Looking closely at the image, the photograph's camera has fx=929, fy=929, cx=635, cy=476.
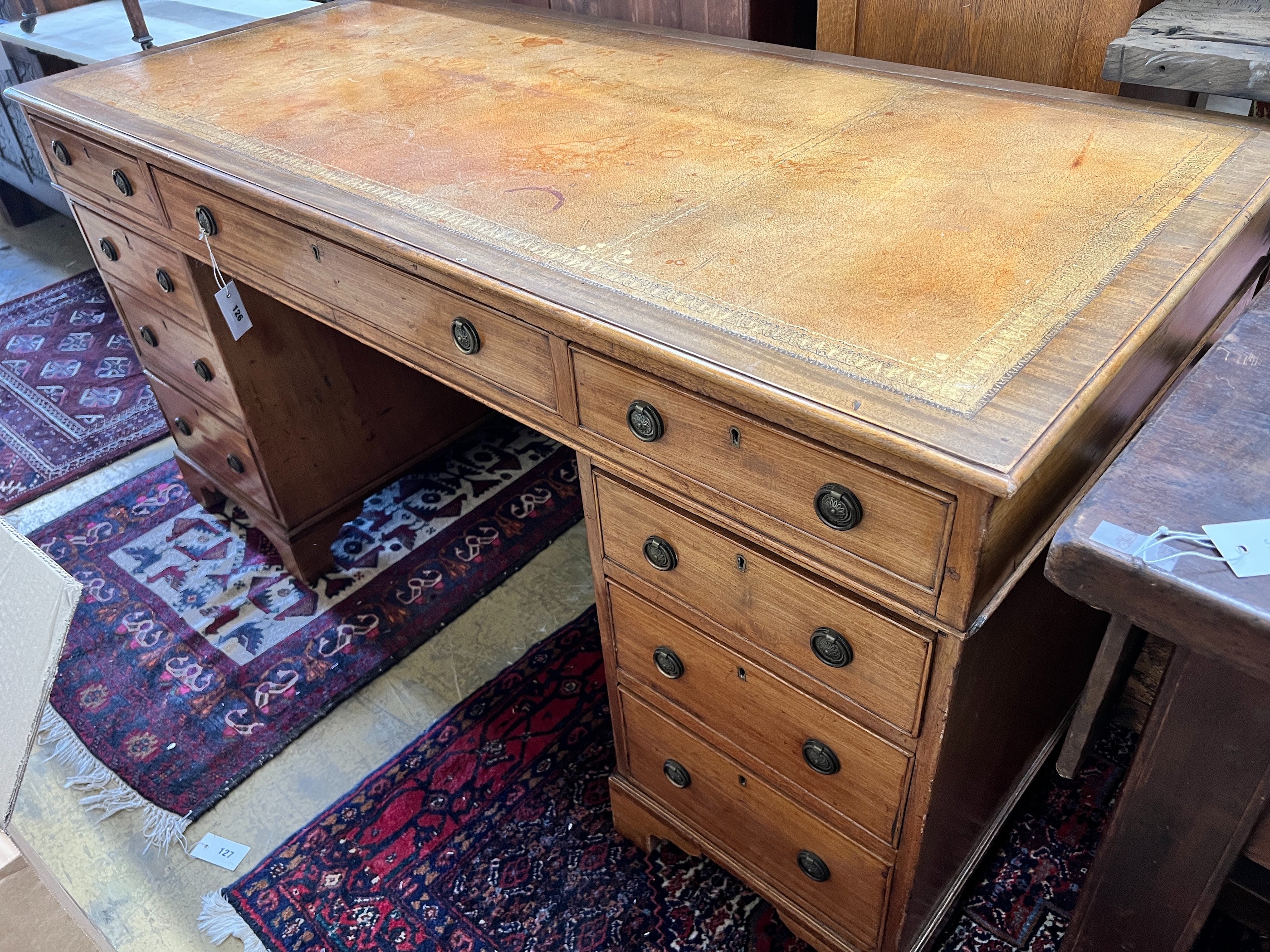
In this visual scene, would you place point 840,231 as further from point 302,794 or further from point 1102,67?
point 302,794

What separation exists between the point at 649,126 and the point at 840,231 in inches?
16.5

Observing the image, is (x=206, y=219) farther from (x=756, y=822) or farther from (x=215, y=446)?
(x=756, y=822)

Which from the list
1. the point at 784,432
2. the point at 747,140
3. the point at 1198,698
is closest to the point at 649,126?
the point at 747,140

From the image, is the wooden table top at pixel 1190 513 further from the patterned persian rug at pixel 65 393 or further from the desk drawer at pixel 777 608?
the patterned persian rug at pixel 65 393

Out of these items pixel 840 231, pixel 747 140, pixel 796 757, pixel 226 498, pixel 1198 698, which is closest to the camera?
pixel 1198 698

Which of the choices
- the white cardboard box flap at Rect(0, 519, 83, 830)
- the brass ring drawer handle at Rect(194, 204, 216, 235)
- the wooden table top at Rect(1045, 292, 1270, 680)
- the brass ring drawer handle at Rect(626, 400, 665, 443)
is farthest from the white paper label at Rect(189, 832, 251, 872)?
the wooden table top at Rect(1045, 292, 1270, 680)

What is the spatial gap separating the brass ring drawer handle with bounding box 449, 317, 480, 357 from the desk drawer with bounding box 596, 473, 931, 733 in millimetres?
216

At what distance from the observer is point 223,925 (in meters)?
1.46

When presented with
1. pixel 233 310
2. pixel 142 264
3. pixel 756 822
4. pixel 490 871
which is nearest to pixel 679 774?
pixel 756 822

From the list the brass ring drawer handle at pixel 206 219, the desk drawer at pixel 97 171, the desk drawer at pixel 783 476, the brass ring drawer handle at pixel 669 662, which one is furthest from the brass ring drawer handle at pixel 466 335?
the desk drawer at pixel 97 171

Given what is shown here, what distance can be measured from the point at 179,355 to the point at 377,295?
36.9 inches

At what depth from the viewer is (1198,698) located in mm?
719

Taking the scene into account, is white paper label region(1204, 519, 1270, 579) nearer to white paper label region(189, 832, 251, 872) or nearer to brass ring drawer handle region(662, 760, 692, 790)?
brass ring drawer handle region(662, 760, 692, 790)

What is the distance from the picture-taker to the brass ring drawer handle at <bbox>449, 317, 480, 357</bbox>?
1092 mm
